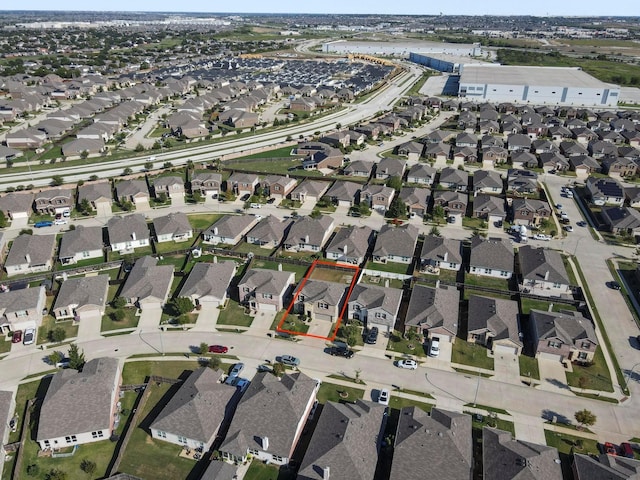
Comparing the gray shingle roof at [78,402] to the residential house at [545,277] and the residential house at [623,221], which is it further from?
the residential house at [623,221]

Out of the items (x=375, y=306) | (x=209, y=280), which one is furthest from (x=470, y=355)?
(x=209, y=280)

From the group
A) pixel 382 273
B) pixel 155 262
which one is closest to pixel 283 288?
pixel 382 273

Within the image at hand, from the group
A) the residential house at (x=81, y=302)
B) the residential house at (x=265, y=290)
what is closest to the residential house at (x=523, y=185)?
the residential house at (x=265, y=290)

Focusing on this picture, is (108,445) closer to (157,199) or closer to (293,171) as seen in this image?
(157,199)

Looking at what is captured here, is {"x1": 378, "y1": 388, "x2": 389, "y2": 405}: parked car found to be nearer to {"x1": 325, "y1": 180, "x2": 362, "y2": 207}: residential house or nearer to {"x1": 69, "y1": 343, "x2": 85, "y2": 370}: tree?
{"x1": 69, "y1": 343, "x2": 85, "y2": 370}: tree

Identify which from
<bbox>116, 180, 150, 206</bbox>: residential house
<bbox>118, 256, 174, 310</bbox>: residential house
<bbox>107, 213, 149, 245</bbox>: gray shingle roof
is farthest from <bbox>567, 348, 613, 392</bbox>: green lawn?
<bbox>116, 180, 150, 206</bbox>: residential house
